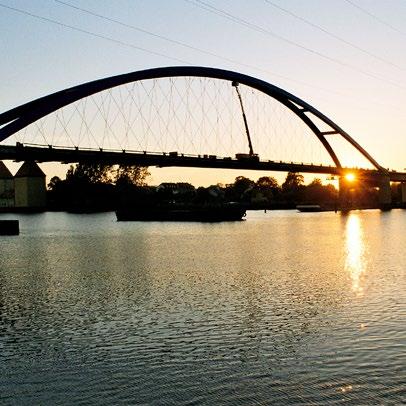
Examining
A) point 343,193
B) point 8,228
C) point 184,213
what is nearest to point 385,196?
point 343,193

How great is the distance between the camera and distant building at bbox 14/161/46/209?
556 feet

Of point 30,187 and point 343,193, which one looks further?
point 30,187

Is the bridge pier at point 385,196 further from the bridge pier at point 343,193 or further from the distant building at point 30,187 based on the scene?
the distant building at point 30,187

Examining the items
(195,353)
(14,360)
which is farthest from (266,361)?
(14,360)

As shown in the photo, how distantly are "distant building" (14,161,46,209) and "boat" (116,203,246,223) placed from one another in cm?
6579

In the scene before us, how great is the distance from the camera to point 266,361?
12.1 metres

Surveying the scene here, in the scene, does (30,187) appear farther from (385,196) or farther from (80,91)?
(80,91)

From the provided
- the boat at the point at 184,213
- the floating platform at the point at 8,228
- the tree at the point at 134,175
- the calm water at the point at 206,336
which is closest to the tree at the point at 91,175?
the tree at the point at 134,175

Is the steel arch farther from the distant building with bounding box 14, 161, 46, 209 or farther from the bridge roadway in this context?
the distant building with bounding box 14, 161, 46, 209

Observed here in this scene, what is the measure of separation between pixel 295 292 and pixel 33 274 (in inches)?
531

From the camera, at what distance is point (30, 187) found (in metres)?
170

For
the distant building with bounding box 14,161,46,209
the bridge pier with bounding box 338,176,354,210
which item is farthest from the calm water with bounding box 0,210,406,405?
the distant building with bounding box 14,161,46,209

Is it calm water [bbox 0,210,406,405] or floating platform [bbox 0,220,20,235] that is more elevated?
floating platform [bbox 0,220,20,235]

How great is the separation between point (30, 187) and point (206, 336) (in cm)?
16271
